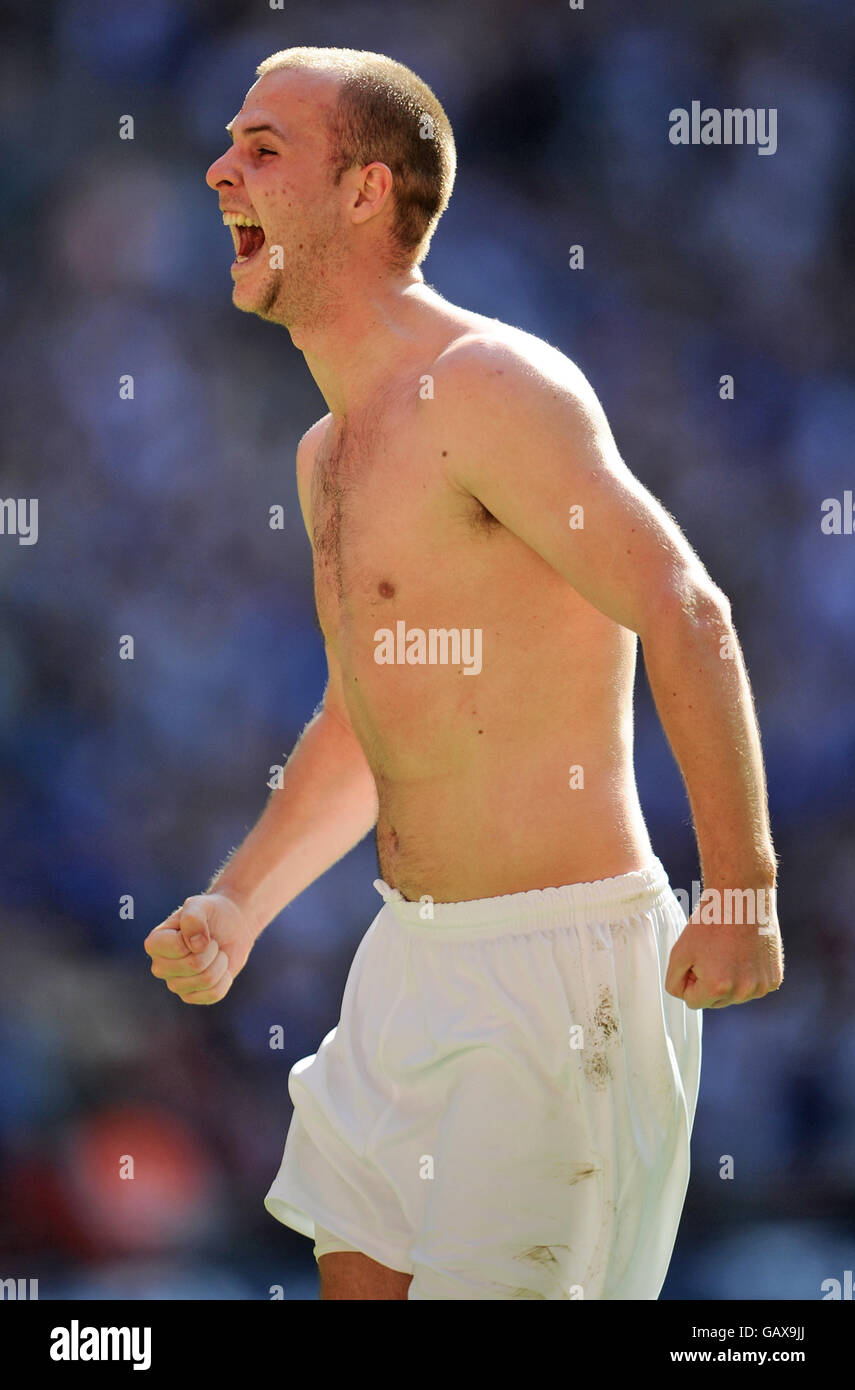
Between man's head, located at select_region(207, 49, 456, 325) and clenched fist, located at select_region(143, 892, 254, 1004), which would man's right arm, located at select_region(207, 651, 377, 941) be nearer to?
clenched fist, located at select_region(143, 892, 254, 1004)

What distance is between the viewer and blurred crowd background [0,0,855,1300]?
172 inches

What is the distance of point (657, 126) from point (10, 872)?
2.59 meters

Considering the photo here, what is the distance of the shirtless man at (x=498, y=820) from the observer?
76.8 inches

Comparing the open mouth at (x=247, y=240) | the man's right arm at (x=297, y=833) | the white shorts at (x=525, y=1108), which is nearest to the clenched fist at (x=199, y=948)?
the man's right arm at (x=297, y=833)

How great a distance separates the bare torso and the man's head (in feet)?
0.86

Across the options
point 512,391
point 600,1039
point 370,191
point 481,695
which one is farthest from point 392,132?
point 600,1039

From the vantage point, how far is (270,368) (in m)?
4.67

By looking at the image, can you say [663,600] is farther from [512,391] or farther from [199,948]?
[199,948]

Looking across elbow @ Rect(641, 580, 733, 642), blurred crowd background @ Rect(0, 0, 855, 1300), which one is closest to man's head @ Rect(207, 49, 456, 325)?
elbow @ Rect(641, 580, 733, 642)

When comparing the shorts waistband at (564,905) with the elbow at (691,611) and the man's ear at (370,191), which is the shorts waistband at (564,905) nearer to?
the elbow at (691,611)

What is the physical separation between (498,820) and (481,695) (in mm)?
162

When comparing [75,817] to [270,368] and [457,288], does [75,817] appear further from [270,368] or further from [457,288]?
[457,288]

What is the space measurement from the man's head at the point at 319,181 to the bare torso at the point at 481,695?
261mm
